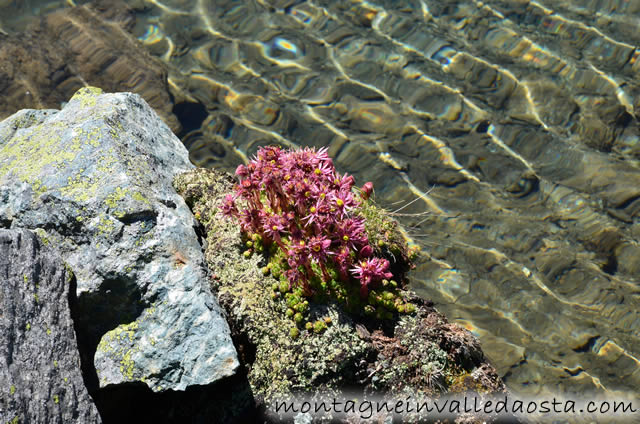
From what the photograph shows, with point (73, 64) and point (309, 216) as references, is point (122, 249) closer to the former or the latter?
point (309, 216)

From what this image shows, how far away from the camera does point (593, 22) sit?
32.6 ft

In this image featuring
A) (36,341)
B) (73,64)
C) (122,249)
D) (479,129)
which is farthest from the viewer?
(73,64)

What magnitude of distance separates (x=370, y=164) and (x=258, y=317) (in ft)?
13.9

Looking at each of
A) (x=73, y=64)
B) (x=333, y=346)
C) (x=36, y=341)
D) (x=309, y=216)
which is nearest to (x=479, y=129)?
(x=309, y=216)

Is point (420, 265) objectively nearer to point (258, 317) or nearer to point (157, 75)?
point (258, 317)

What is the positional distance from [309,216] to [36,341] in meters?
2.18

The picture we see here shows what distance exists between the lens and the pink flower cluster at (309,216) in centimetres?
450

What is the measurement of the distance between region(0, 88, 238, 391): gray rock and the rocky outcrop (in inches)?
161

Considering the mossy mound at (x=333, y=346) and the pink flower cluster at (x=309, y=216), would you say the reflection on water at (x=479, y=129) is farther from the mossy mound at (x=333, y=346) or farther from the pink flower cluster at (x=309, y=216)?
the pink flower cluster at (x=309, y=216)

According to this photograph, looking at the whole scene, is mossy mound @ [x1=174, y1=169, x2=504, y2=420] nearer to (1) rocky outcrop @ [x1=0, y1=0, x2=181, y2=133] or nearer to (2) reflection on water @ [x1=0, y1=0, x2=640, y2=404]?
(2) reflection on water @ [x1=0, y1=0, x2=640, y2=404]

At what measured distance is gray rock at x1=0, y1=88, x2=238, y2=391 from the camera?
14.3 ft

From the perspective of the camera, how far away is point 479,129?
28.9ft

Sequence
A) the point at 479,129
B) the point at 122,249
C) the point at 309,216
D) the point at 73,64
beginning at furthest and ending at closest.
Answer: the point at 73,64 < the point at 479,129 < the point at 122,249 < the point at 309,216

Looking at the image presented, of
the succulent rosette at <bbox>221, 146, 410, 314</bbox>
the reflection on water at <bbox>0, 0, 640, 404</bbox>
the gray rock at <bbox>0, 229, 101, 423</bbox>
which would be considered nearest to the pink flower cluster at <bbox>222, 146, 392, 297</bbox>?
the succulent rosette at <bbox>221, 146, 410, 314</bbox>
